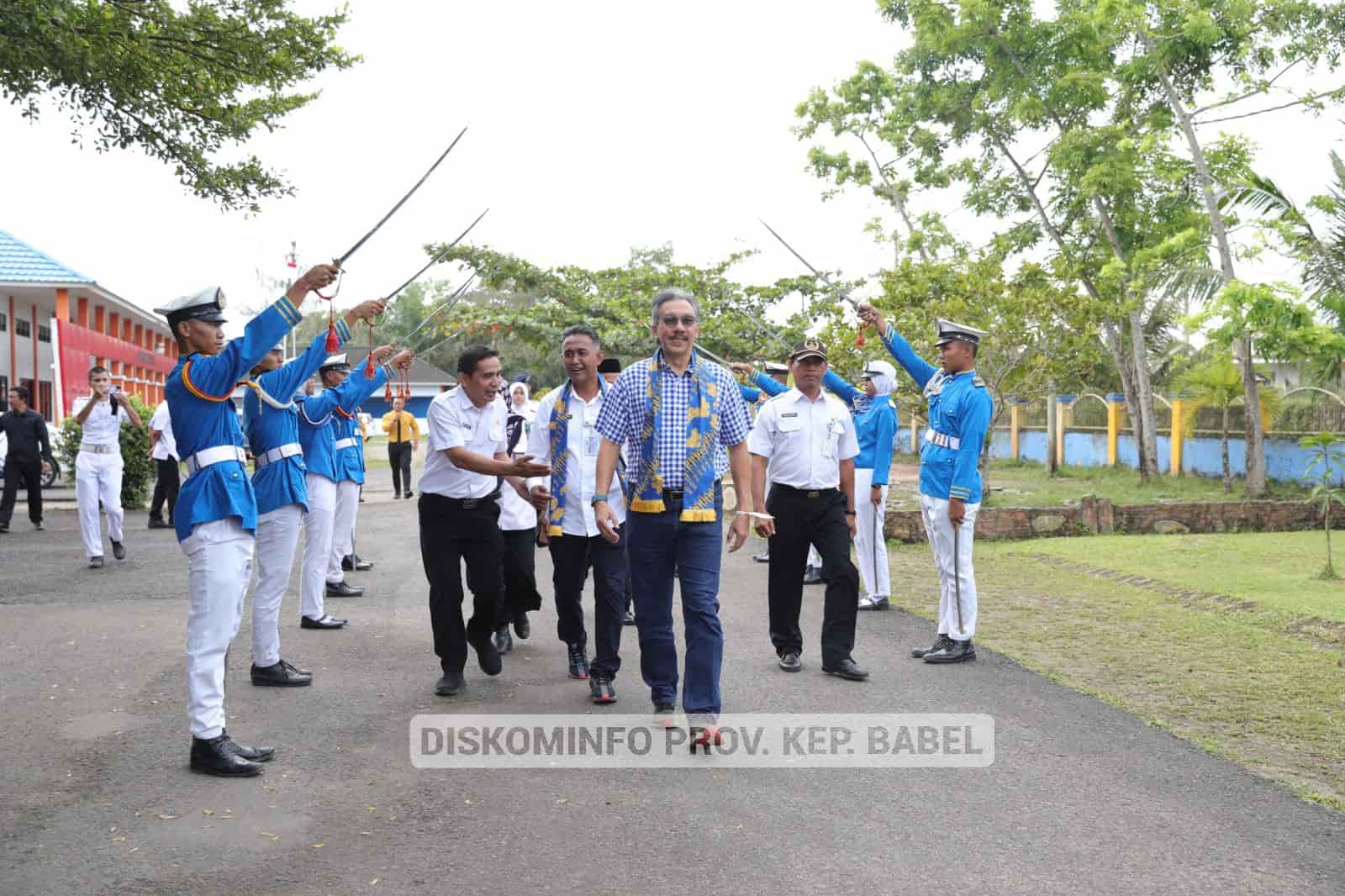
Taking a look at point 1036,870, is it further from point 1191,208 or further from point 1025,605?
point 1191,208

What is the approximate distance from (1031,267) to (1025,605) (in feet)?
32.7

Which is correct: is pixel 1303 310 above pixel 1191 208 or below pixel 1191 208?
below

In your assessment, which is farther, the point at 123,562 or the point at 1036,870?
the point at 123,562

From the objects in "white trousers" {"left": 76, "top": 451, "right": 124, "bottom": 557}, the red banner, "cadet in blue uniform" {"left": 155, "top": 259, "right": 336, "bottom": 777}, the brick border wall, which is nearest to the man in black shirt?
"white trousers" {"left": 76, "top": 451, "right": 124, "bottom": 557}

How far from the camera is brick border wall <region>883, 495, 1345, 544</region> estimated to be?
573 inches

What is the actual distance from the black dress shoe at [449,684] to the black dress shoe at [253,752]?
1264 mm

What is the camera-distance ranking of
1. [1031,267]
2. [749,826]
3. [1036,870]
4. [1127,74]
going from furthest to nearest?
1. [1127,74]
2. [1031,267]
3. [749,826]
4. [1036,870]

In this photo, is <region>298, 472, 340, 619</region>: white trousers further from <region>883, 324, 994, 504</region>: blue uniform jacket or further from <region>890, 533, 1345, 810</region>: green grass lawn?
<region>890, 533, 1345, 810</region>: green grass lawn

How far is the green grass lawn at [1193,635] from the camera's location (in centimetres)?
579

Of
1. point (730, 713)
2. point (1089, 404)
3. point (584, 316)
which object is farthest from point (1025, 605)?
point (1089, 404)

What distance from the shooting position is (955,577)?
7461 mm

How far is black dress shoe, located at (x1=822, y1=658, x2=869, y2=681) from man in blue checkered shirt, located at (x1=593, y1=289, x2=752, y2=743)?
5.17ft

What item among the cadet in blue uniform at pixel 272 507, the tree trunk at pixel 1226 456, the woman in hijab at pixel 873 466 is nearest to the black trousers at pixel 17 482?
the cadet in blue uniform at pixel 272 507

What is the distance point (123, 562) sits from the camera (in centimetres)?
1234
